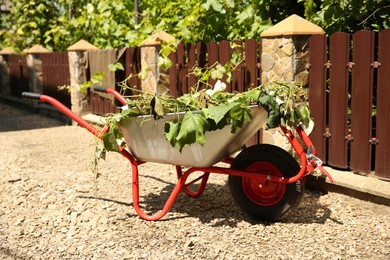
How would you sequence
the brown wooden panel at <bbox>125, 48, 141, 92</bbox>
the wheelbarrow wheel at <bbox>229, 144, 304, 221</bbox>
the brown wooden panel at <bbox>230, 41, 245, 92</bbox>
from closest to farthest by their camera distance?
the wheelbarrow wheel at <bbox>229, 144, 304, 221</bbox> → the brown wooden panel at <bbox>230, 41, 245, 92</bbox> → the brown wooden panel at <bbox>125, 48, 141, 92</bbox>

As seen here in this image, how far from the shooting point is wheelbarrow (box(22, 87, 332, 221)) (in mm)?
3404

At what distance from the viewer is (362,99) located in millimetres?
4156

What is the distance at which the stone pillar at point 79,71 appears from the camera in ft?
29.4

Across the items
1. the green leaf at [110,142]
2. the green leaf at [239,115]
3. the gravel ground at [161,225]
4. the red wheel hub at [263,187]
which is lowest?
the gravel ground at [161,225]

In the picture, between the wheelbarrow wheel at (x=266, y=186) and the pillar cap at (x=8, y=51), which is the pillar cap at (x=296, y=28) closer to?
the wheelbarrow wheel at (x=266, y=186)

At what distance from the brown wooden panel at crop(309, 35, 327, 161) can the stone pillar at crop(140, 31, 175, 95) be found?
250 cm

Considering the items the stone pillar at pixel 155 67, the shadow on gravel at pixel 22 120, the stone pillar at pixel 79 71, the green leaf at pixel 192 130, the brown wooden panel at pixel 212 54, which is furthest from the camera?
the shadow on gravel at pixel 22 120

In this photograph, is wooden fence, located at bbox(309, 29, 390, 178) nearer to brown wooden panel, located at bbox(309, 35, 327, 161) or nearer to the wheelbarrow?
brown wooden panel, located at bbox(309, 35, 327, 161)

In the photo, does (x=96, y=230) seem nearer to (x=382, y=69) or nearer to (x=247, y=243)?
(x=247, y=243)

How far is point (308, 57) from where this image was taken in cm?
455

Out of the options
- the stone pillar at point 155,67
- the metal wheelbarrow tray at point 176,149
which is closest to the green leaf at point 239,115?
the metal wheelbarrow tray at point 176,149

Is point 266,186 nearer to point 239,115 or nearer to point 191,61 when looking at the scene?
point 239,115

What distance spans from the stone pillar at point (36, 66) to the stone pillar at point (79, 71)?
218 cm

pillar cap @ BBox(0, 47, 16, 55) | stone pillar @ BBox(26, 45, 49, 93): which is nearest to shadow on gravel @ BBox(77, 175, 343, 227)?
stone pillar @ BBox(26, 45, 49, 93)
